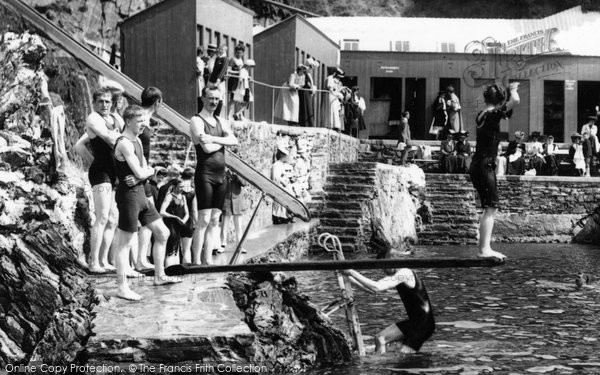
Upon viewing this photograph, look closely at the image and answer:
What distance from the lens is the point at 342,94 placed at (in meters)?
29.0

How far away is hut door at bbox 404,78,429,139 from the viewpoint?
115ft

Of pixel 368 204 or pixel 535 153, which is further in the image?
pixel 535 153

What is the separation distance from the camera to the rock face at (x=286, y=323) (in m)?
10.2

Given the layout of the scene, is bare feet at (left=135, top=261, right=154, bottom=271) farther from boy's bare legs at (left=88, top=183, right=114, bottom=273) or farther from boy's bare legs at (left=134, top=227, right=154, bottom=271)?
boy's bare legs at (left=88, top=183, right=114, bottom=273)

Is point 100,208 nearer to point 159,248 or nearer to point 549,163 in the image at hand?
point 159,248

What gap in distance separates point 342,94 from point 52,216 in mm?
17970

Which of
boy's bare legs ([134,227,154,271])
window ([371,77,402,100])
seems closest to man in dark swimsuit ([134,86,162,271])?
boy's bare legs ([134,227,154,271])

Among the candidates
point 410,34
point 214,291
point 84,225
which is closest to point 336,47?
point 410,34

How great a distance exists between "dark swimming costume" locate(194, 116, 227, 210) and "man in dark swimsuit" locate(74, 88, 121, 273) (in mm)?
802

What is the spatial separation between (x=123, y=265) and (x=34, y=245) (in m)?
1.22

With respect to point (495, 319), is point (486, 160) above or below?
above

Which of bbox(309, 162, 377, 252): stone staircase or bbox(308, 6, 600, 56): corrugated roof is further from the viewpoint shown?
bbox(308, 6, 600, 56): corrugated roof

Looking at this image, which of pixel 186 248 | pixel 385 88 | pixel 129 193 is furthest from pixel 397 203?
pixel 129 193

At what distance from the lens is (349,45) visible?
3509cm
